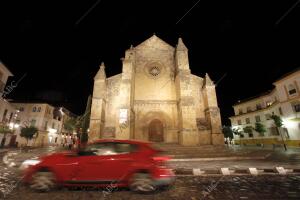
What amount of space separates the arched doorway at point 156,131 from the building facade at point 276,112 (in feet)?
53.8

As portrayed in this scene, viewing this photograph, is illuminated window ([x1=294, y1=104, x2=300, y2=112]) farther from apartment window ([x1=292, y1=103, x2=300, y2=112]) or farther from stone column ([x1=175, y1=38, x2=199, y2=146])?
stone column ([x1=175, y1=38, x2=199, y2=146])

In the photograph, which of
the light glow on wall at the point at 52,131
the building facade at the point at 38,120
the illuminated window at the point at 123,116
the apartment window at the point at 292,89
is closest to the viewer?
the illuminated window at the point at 123,116

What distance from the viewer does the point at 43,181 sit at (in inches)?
182

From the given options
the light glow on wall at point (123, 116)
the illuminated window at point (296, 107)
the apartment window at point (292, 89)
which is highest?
the apartment window at point (292, 89)

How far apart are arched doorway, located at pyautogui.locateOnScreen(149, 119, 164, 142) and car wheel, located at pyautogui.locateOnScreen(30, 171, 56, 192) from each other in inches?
590

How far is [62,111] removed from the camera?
44094 millimetres

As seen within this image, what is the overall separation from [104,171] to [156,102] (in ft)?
51.0

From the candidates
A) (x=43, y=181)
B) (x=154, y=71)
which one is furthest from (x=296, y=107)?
(x=43, y=181)

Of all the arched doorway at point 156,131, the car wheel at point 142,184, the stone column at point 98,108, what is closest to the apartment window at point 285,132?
the arched doorway at point 156,131

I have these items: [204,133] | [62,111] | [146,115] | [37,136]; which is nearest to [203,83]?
[204,133]

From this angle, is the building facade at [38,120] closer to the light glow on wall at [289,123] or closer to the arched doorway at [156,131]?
the arched doorway at [156,131]

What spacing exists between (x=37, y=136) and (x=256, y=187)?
134 feet

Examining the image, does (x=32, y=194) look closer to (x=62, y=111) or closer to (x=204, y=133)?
(x=204, y=133)

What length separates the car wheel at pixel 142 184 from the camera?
177 inches
